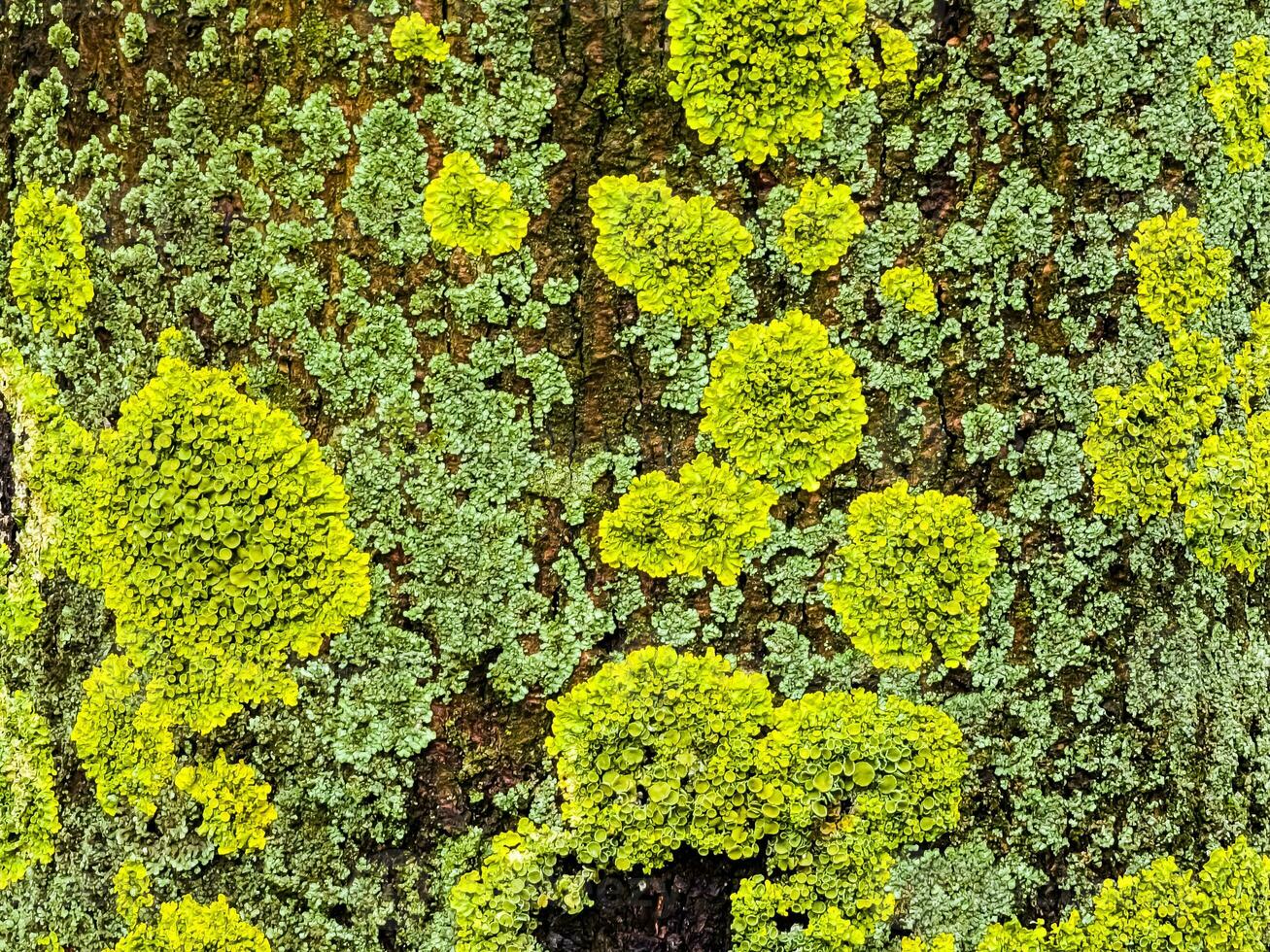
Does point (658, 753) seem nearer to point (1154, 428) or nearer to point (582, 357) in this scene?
point (582, 357)

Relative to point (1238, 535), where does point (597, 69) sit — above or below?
above

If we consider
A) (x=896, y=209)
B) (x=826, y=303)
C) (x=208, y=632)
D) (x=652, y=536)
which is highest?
(x=896, y=209)

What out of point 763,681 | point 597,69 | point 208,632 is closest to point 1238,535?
point 763,681

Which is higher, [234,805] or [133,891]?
[234,805]

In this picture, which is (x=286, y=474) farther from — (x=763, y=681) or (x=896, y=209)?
(x=896, y=209)

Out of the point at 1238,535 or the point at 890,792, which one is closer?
the point at 890,792

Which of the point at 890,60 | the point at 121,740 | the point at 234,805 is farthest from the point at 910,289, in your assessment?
the point at 121,740
